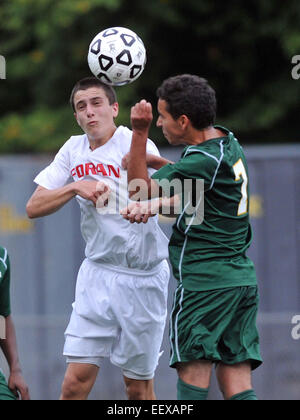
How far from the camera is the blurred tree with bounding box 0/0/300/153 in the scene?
11.8 m

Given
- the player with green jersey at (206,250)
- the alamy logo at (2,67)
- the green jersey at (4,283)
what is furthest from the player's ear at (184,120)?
the alamy logo at (2,67)

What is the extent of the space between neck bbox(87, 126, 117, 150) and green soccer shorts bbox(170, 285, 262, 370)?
46.4 inches

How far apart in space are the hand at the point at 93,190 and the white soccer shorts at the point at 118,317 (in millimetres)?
573

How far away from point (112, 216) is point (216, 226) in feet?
2.85

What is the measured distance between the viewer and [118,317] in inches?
223

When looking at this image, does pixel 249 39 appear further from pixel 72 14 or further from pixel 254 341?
pixel 254 341

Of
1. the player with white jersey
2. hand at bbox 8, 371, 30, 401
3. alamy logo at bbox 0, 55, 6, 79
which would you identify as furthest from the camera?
alamy logo at bbox 0, 55, 6, 79

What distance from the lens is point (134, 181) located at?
16.9 feet

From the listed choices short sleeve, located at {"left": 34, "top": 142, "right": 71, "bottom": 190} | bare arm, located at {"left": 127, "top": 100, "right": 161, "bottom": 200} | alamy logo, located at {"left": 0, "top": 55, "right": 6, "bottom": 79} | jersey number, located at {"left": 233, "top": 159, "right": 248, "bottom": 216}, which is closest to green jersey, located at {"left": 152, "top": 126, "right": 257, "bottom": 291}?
jersey number, located at {"left": 233, "top": 159, "right": 248, "bottom": 216}

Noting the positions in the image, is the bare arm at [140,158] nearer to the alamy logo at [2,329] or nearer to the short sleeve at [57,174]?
the short sleeve at [57,174]

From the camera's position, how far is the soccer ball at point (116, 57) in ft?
17.9
